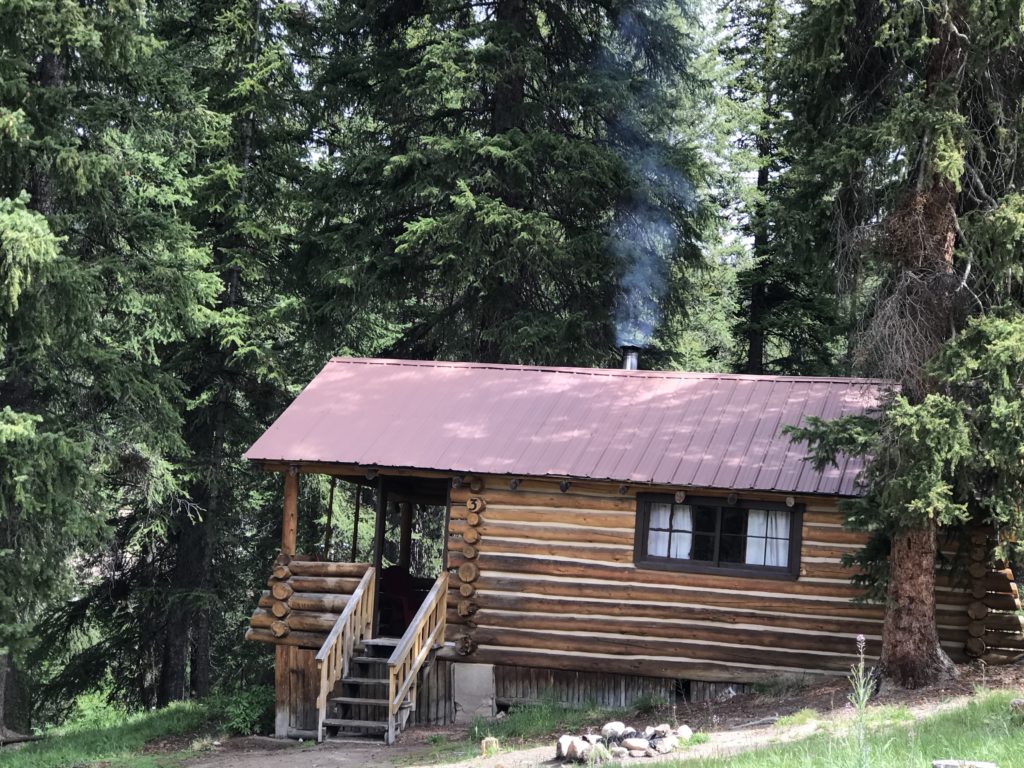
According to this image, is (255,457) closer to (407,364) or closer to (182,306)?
(182,306)

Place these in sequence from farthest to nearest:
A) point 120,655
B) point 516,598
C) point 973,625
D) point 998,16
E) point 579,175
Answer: point 120,655 < point 579,175 < point 516,598 < point 973,625 < point 998,16

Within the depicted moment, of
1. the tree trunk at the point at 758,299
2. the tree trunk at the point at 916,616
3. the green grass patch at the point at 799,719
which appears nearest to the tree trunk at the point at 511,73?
the tree trunk at the point at 758,299

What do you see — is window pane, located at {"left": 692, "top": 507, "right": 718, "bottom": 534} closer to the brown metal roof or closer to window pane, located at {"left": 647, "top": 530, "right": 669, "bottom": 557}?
window pane, located at {"left": 647, "top": 530, "right": 669, "bottom": 557}

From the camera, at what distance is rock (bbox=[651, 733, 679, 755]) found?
10.7m

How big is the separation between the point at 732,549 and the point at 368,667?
476 centimetres

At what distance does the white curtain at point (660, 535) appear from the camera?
47.6 feet

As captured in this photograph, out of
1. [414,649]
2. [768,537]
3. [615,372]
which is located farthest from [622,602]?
[615,372]

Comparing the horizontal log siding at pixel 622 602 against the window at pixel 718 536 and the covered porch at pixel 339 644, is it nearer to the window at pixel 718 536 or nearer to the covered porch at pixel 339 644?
the window at pixel 718 536

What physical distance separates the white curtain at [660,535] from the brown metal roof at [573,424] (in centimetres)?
58

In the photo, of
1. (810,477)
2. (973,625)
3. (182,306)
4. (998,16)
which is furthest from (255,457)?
(998,16)

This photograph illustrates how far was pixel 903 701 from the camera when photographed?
442 inches

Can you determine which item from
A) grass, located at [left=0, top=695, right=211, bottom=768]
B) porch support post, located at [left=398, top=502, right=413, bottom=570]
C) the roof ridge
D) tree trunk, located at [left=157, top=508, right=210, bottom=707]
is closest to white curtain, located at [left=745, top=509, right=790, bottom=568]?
the roof ridge

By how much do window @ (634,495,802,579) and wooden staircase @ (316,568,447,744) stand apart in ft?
8.87

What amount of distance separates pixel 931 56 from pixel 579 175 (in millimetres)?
9125
